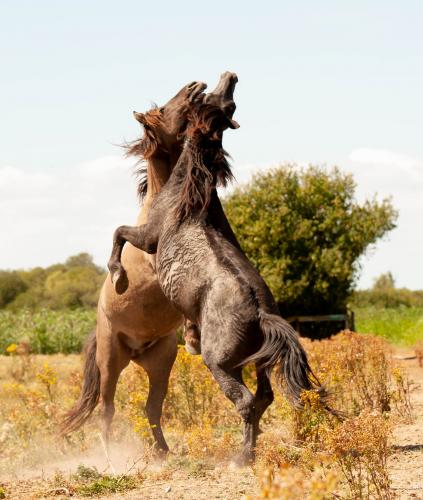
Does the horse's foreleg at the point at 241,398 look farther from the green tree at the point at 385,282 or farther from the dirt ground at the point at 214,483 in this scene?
the green tree at the point at 385,282

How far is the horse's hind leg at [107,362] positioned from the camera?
782 centimetres

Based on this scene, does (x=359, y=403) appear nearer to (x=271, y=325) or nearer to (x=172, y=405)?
(x=172, y=405)

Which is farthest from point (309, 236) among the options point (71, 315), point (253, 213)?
point (71, 315)

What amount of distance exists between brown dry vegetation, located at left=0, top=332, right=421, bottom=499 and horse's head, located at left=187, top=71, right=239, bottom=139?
2.17m

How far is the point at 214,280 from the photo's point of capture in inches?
233

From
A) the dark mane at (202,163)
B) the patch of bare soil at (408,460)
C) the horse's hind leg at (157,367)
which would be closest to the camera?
the patch of bare soil at (408,460)

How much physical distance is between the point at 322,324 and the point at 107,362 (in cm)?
1642

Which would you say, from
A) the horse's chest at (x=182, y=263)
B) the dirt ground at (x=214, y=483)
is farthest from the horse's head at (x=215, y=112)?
the dirt ground at (x=214, y=483)

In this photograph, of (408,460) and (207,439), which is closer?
(408,460)

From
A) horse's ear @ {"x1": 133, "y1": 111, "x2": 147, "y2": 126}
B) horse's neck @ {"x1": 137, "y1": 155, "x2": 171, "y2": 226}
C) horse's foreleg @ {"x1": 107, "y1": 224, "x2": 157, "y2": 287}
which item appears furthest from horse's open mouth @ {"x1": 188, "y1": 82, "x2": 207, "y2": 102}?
horse's foreleg @ {"x1": 107, "y1": 224, "x2": 157, "y2": 287}

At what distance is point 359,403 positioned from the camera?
9.55m

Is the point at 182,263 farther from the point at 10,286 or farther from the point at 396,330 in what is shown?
the point at 10,286

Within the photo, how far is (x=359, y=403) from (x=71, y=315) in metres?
19.3

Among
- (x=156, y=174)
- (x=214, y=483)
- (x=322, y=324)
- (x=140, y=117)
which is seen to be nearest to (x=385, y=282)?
(x=322, y=324)
